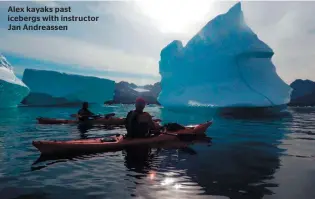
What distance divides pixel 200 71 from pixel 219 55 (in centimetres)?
299

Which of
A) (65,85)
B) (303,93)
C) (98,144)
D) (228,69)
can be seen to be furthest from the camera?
(303,93)

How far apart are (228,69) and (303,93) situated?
77213mm

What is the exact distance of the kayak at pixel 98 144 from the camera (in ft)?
25.9

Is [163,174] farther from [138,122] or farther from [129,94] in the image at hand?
[129,94]

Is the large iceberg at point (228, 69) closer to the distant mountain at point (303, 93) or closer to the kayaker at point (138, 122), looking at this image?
the kayaker at point (138, 122)

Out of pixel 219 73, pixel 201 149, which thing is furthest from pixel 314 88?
pixel 201 149

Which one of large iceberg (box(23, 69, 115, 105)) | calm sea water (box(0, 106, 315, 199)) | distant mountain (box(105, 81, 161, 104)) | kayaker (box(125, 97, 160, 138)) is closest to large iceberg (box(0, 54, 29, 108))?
large iceberg (box(23, 69, 115, 105))

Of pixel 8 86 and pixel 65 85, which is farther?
pixel 65 85

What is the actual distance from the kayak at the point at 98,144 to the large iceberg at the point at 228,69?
17566mm

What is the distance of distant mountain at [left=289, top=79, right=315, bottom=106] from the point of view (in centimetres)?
9051

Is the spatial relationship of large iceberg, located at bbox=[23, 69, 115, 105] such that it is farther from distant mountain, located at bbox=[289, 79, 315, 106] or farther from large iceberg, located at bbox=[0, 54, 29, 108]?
distant mountain, located at bbox=[289, 79, 315, 106]

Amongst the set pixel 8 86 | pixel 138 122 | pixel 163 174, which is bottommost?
pixel 163 174

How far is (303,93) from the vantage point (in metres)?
92.9

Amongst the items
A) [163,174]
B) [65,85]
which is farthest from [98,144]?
[65,85]
